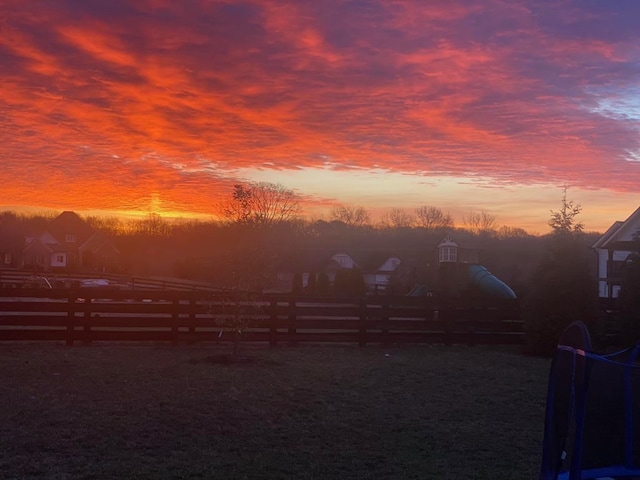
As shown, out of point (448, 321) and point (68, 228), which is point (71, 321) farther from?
point (68, 228)

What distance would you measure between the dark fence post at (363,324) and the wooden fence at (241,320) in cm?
2

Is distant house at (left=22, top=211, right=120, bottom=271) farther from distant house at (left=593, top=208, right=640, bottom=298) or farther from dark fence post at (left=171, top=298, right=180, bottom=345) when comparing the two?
dark fence post at (left=171, top=298, right=180, bottom=345)

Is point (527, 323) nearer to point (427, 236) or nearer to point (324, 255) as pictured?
point (324, 255)

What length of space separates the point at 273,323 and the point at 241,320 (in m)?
1.81

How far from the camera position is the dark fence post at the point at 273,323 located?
1608cm

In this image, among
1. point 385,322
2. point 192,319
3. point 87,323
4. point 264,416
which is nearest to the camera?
point 264,416

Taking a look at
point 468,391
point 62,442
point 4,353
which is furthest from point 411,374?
point 4,353

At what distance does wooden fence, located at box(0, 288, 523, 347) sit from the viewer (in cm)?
1532

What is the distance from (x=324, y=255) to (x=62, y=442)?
52265 millimetres

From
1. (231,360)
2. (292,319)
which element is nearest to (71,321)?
(231,360)

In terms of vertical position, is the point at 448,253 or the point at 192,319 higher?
the point at 448,253

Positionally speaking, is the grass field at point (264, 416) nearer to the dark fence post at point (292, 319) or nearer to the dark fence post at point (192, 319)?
the dark fence post at point (192, 319)

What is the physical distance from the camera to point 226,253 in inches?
592

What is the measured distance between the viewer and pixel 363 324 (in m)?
16.7
